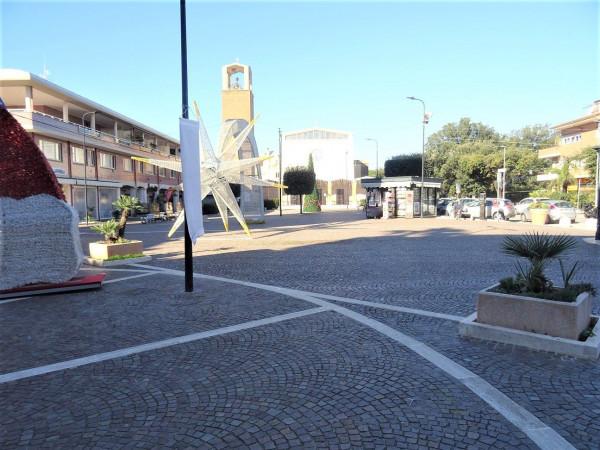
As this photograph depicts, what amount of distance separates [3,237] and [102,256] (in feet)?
13.7

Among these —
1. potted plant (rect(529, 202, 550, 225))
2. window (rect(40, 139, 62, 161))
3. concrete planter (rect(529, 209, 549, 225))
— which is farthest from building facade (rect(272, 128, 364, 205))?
concrete planter (rect(529, 209, 549, 225))

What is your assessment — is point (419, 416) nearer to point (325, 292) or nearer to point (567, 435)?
point (567, 435)

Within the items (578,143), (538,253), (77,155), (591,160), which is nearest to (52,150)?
(77,155)

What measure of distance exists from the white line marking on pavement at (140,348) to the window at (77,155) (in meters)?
31.2

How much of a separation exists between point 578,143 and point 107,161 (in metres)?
46.3

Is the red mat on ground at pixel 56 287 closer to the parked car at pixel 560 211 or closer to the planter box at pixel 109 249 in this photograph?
the planter box at pixel 109 249

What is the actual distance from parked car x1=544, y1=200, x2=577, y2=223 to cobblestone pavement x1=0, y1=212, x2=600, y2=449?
21.0m

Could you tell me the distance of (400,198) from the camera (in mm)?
34375

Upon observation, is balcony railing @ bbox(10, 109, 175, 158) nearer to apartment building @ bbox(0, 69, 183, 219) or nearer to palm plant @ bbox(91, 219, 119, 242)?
apartment building @ bbox(0, 69, 183, 219)

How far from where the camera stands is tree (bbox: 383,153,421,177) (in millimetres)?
44375

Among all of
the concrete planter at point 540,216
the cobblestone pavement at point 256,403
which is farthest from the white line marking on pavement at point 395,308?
the concrete planter at point 540,216

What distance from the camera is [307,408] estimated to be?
3.48 meters

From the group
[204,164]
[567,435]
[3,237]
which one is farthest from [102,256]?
[567,435]

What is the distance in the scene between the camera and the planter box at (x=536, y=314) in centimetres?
456
